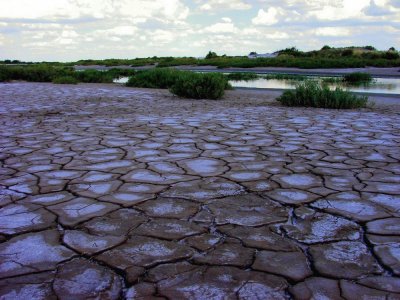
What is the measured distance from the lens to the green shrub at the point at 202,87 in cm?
1113

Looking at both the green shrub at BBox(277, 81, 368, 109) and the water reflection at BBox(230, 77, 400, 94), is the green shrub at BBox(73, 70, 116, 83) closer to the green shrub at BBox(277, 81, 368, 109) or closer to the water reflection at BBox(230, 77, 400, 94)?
the water reflection at BBox(230, 77, 400, 94)

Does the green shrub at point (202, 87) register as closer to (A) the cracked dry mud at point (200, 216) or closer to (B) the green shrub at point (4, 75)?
(A) the cracked dry mud at point (200, 216)

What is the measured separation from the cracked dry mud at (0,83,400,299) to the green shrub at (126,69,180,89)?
1073 cm

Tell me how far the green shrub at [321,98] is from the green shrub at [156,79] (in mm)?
6660

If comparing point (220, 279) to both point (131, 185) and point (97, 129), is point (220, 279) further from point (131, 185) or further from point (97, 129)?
point (97, 129)

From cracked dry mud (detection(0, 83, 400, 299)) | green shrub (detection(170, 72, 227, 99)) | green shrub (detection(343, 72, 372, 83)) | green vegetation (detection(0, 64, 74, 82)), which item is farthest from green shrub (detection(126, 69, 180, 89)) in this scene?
cracked dry mud (detection(0, 83, 400, 299))

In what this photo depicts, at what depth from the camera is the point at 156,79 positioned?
16.1 meters

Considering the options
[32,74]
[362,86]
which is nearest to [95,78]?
[32,74]

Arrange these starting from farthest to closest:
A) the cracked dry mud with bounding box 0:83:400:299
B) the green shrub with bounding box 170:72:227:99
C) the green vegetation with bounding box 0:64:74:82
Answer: the green vegetation with bounding box 0:64:74:82 < the green shrub with bounding box 170:72:227:99 < the cracked dry mud with bounding box 0:83:400:299

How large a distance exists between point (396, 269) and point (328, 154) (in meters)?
2.34

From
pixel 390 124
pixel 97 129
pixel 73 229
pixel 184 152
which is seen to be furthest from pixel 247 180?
pixel 390 124

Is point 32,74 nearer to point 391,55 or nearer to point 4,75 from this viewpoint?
point 4,75

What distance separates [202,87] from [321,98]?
3295 mm

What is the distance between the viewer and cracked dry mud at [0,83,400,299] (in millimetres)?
1857
